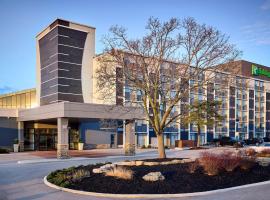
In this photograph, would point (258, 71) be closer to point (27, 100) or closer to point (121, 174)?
point (27, 100)

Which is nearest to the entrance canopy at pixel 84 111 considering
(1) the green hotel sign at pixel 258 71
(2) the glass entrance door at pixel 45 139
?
(2) the glass entrance door at pixel 45 139

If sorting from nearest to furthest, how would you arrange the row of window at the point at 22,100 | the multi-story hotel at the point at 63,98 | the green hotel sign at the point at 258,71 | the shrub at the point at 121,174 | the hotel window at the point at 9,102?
the shrub at the point at 121,174, the multi-story hotel at the point at 63,98, the row of window at the point at 22,100, the hotel window at the point at 9,102, the green hotel sign at the point at 258,71

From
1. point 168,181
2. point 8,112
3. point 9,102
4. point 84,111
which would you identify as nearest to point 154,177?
point 168,181

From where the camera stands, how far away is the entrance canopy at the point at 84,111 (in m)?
28.4

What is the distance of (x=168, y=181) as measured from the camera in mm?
13469

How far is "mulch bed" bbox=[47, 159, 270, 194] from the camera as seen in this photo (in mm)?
12328

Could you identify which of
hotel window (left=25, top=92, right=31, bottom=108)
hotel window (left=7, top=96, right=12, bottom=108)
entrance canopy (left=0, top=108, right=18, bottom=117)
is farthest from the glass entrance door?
hotel window (left=7, top=96, right=12, bottom=108)

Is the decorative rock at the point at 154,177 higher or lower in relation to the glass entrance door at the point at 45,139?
higher

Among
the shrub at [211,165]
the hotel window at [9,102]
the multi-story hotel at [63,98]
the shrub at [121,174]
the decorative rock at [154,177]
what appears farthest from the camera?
the hotel window at [9,102]

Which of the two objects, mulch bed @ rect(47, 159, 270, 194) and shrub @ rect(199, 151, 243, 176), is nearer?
mulch bed @ rect(47, 159, 270, 194)

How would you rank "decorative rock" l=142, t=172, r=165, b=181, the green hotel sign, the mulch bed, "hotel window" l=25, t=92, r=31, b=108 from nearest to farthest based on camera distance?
1. the mulch bed
2. "decorative rock" l=142, t=172, r=165, b=181
3. "hotel window" l=25, t=92, r=31, b=108
4. the green hotel sign

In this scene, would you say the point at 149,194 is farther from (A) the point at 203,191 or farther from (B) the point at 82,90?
(B) the point at 82,90

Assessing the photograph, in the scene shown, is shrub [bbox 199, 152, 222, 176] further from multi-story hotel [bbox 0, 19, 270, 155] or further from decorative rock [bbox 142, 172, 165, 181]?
multi-story hotel [bbox 0, 19, 270, 155]

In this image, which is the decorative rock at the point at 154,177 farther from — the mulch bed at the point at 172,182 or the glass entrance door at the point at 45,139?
the glass entrance door at the point at 45,139
